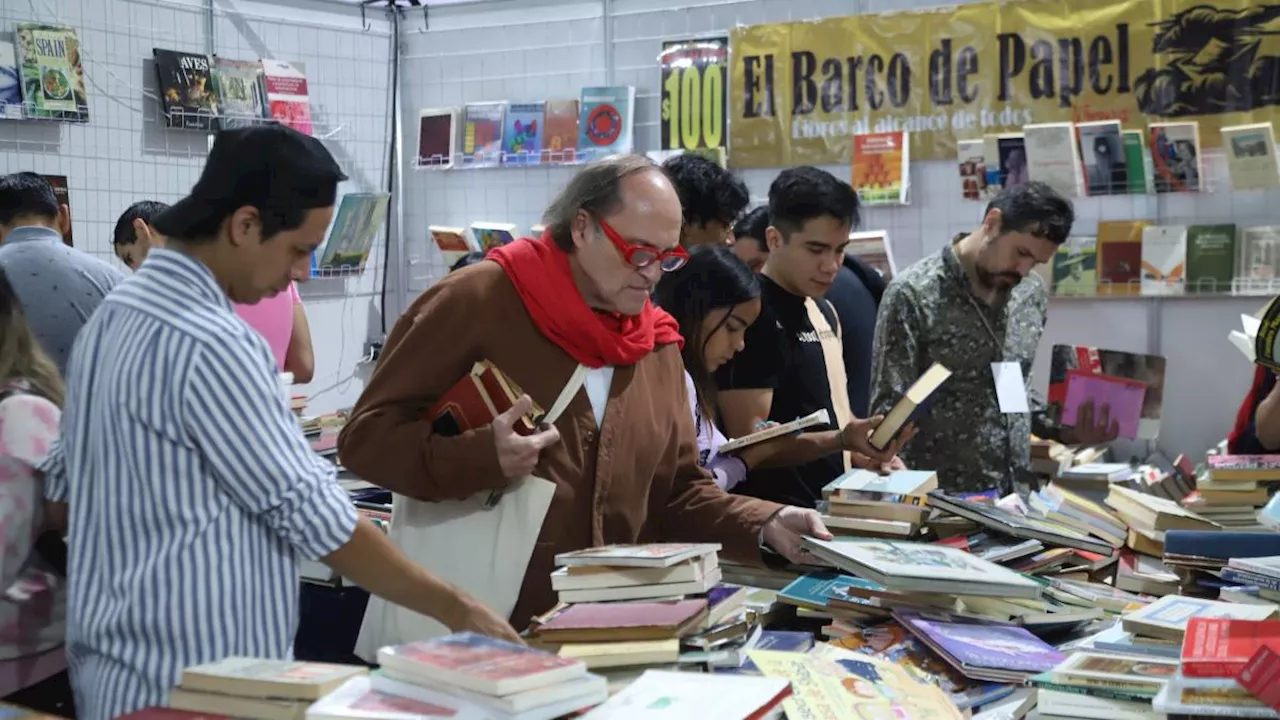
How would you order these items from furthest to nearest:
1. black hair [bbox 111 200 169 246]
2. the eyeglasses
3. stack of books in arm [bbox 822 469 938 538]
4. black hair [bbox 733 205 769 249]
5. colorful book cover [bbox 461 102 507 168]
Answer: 1. colorful book cover [bbox 461 102 507 168]
2. black hair [bbox 111 200 169 246]
3. black hair [bbox 733 205 769 249]
4. stack of books in arm [bbox 822 469 938 538]
5. the eyeglasses

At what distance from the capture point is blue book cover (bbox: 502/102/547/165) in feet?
21.2

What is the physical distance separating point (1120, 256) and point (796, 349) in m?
2.52

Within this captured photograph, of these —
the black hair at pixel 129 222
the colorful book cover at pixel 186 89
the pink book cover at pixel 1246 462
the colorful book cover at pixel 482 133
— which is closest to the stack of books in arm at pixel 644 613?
the pink book cover at pixel 1246 462

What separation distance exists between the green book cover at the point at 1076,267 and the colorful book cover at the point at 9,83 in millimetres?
4332

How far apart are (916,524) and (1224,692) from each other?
1.15 m

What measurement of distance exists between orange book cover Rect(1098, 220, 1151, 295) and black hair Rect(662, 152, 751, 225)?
7.98 ft

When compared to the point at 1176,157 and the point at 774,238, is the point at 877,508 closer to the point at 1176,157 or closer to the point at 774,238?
the point at 774,238

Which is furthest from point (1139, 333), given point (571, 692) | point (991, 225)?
point (571, 692)

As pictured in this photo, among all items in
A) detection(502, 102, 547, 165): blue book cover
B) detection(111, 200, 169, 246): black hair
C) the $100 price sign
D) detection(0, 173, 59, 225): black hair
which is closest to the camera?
detection(0, 173, 59, 225): black hair

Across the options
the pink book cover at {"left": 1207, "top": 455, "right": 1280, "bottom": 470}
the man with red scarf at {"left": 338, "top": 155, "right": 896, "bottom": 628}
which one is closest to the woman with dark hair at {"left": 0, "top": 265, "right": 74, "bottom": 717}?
the man with red scarf at {"left": 338, "top": 155, "right": 896, "bottom": 628}

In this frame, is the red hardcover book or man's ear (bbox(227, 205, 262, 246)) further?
the red hardcover book

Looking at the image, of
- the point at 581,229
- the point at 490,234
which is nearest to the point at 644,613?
the point at 581,229

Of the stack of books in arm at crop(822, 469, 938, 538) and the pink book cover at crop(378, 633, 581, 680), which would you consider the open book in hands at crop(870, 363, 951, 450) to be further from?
the pink book cover at crop(378, 633, 581, 680)

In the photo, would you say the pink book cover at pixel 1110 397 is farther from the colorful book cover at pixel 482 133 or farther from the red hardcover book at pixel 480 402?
the red hardcover book at pixel 480 402
